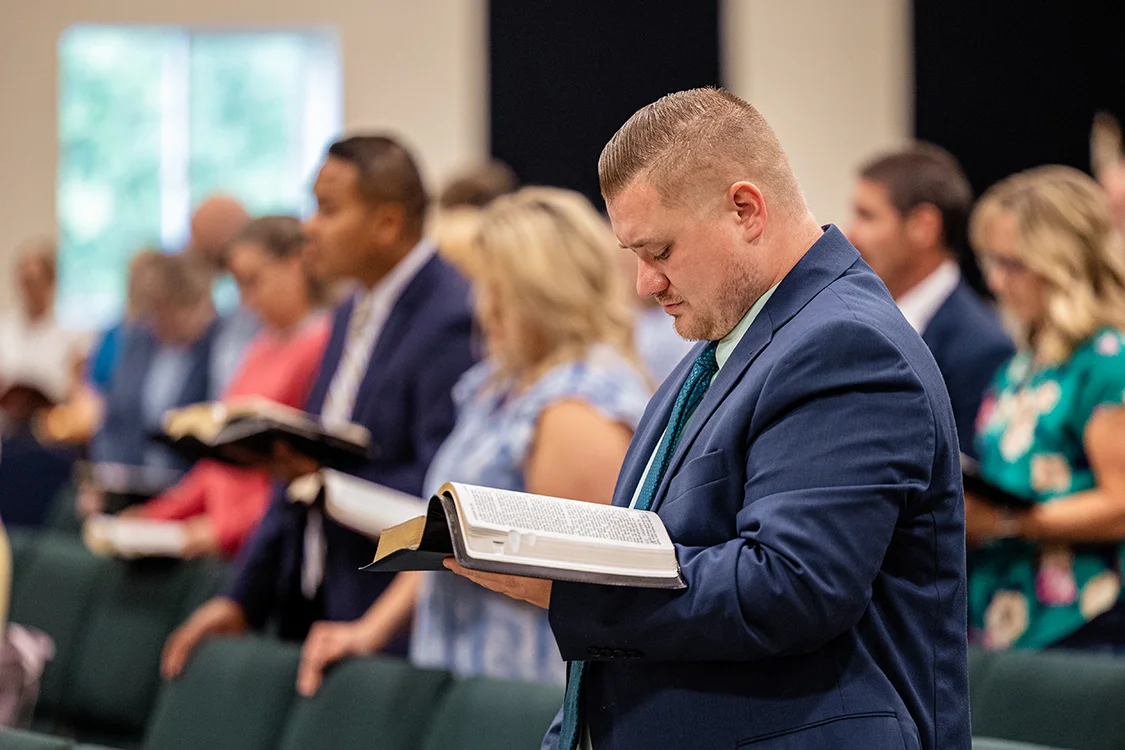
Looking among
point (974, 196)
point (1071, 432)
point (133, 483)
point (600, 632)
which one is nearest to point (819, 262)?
point (600, 632)

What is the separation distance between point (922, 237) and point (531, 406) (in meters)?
1.26

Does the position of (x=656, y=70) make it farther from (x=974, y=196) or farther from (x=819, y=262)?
(x=819, y=262)

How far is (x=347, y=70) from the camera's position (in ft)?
31.1

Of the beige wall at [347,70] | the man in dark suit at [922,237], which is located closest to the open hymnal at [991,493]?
the man in dark suit at [922,237]

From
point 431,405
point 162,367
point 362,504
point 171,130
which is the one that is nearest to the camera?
point 362,504

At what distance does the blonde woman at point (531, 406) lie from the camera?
2.66 m

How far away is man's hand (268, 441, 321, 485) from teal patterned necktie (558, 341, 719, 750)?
1.32 metres

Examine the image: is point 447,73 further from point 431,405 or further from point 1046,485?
point 1046,485

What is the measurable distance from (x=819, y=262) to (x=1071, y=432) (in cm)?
153

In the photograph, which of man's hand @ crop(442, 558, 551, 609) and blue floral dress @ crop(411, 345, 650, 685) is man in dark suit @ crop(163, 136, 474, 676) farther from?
man's hand @ crop(442, 558, 551, 609)

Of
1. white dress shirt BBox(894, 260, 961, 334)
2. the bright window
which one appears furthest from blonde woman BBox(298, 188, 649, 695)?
the bright window

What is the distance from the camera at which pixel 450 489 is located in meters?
1.45

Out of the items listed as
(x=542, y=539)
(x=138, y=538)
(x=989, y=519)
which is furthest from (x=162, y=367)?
(x=542, y=539)

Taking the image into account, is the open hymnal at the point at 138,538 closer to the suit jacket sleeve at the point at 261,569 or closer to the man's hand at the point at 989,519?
the suit jacket sleeve at the point at 261,569
